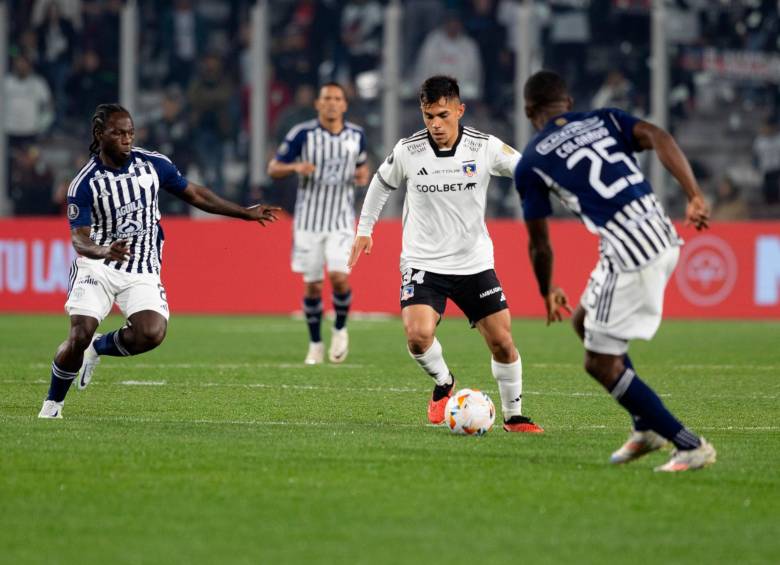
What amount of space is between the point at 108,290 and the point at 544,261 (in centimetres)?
326

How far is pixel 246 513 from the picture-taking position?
5.77 meters

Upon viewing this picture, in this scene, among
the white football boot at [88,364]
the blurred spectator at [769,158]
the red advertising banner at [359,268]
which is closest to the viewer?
the white football boot at [88,364]

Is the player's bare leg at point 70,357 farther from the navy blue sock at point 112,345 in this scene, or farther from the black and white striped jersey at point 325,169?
the black and white striped jersey at point 325,169

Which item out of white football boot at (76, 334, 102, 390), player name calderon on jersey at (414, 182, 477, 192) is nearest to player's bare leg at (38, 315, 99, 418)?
white football boot at (76, 334, 102, 390)

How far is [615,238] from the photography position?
269 inches

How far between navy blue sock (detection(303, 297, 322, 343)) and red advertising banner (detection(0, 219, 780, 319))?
5.78 metres

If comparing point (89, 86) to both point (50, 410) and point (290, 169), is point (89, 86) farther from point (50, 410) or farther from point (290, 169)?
point (50, 410)

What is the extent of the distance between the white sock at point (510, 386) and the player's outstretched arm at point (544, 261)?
5.61 ft

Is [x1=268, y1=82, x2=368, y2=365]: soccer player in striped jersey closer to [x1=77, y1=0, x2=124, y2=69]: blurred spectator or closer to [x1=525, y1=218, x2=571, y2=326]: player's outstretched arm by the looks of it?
[x1=525, y1=218, x2=571, y2=326]: player's outstretched arm

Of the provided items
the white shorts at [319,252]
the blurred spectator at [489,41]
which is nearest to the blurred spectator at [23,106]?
the blurred spectator at [489,41]

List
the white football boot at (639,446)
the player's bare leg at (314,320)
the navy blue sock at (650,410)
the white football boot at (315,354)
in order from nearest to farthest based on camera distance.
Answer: the navy blue sock at (650,410) < the white football boot at (639,446) < the white football boot at (315,354) < the player's bare leg at (314,320)

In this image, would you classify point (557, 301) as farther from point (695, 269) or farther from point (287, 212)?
point (287, 212)

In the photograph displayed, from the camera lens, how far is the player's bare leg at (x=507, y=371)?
8.66m

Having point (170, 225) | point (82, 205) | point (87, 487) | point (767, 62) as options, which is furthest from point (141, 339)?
point (767, 62)
